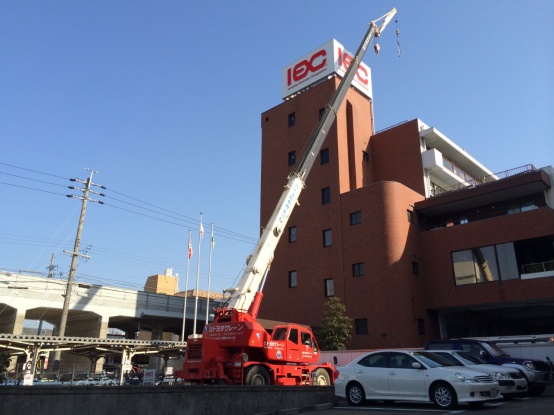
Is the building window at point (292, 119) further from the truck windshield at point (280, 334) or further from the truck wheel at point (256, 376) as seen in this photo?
the truck wheel at point (256, 376)

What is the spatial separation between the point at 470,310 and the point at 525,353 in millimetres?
14162

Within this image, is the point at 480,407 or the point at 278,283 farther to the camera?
the point at 278,283

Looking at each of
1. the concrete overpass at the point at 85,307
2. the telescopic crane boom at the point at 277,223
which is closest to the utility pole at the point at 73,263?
the concrete overpass at the point at 85,307

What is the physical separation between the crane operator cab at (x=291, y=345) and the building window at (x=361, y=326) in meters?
13.4

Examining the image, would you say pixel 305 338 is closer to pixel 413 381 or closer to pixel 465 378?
pixel 413 381

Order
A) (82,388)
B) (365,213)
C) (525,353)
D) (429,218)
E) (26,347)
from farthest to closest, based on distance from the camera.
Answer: (429,218), (365,213), (26,347), (525,353), (82,388)

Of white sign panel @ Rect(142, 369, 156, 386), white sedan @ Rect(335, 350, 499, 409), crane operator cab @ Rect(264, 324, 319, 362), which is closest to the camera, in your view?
white sedan @ Rect(335, 350, 499, 409)

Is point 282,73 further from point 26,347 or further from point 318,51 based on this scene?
point 26,347

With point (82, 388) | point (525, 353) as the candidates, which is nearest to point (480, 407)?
point (82, 388)

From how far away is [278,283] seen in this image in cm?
3903

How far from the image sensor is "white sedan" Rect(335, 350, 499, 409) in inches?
460

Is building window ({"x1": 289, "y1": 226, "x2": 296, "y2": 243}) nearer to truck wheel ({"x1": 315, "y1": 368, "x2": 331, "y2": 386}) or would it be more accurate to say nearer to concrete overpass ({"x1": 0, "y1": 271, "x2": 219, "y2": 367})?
truck wheel ({"x1": 315, "y1": 368, "x2": 331, "y2": 386})

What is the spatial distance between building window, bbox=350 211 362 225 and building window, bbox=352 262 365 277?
3.00 meters

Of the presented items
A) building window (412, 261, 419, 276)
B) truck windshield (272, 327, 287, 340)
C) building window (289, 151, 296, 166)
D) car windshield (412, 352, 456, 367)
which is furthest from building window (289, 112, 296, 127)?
car windshield (412, 352, 456, 367)
